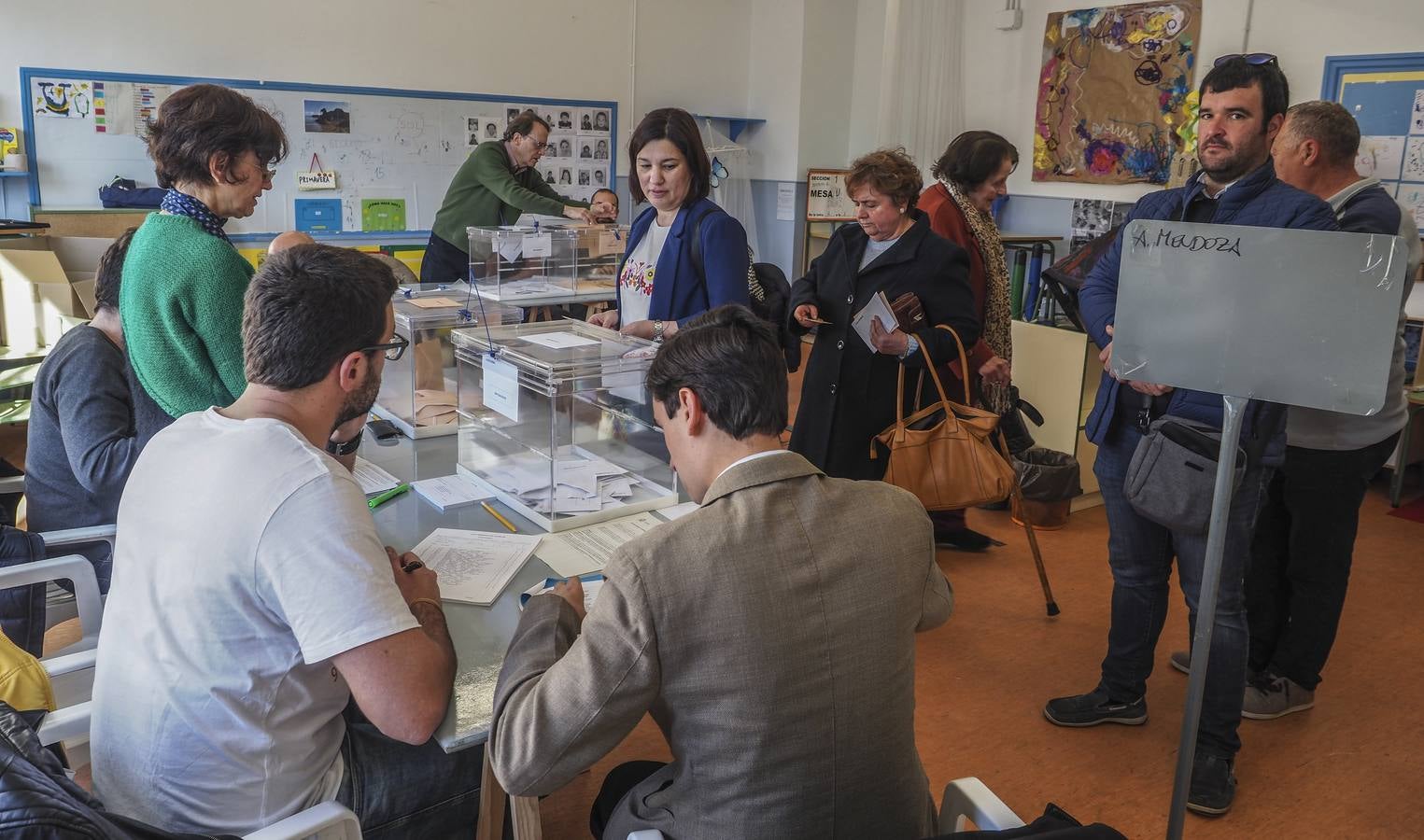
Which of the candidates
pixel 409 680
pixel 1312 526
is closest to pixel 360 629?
pixel 409 680

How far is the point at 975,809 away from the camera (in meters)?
1.35

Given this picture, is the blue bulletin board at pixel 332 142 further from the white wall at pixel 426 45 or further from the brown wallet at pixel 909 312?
the brown wallet at pixel 909 312

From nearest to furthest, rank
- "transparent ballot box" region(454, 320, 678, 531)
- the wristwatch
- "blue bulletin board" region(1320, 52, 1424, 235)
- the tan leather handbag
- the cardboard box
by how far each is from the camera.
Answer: the wristwatch → "transparent ballot box" region(454, 320, 678, 531) → the tan leather handbag → the cardboard box → "blue bulletin board" region(1320, 52, 1424, 235)

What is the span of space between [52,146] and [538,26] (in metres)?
3.05

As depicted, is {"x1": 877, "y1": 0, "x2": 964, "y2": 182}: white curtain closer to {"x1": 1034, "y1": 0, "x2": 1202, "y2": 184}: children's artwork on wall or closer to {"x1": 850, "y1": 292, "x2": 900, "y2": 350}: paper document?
{"x1": 1034, "y1": 0, "x2": 1202, "y2": 184}: children's artwork on wall

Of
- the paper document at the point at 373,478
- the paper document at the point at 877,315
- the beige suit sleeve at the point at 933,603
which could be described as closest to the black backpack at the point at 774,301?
the paper document at the point at 877,315

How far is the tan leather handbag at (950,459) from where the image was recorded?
305 centimetres

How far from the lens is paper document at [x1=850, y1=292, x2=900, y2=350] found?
2.95 metres

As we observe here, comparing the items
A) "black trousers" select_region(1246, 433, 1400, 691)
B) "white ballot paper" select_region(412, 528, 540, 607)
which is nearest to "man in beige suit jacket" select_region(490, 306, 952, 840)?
"white ballot paper" select_region(412, 528, 540, 607)

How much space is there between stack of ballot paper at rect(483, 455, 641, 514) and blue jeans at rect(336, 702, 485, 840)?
1.97ft

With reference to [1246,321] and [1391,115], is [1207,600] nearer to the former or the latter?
[1246,321]

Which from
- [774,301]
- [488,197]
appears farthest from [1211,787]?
[488,197]

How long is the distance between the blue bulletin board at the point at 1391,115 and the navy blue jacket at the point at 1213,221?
3.23 m

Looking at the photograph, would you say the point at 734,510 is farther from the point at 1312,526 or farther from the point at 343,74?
the point at 343,74
